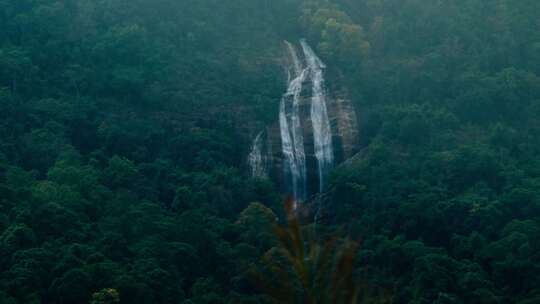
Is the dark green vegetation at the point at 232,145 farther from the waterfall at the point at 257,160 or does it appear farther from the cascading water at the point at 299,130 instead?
the cascading water at the point at 299,130

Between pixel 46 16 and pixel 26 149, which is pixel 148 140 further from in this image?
pixel 46 16

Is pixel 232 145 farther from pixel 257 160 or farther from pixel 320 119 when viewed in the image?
pixel 320 119

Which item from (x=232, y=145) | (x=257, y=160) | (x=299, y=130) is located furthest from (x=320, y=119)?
(x=232, y=145)

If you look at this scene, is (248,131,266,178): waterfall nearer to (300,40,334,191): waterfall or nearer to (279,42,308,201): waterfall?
(279,42,308,201): waterfall

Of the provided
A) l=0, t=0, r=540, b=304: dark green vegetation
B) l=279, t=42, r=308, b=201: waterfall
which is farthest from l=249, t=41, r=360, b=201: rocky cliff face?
l=0, t=0, r=540, b=304: dark green vegetation

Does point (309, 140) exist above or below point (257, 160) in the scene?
above
